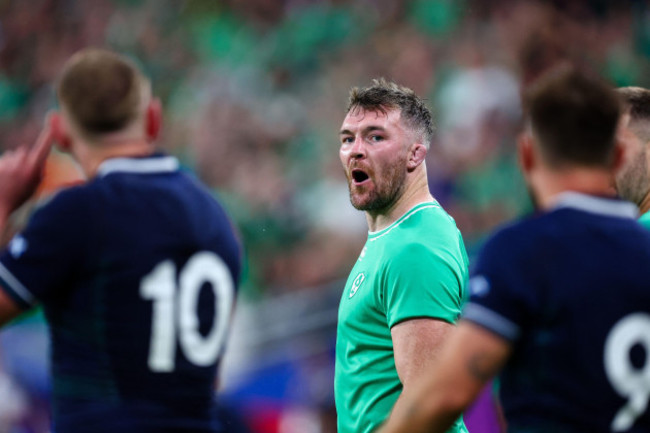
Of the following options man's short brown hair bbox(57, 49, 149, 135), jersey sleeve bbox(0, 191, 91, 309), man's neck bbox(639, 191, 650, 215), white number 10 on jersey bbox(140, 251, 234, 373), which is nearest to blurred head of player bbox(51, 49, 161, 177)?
man's short brown hair bbox(57, 49, 149, 135)

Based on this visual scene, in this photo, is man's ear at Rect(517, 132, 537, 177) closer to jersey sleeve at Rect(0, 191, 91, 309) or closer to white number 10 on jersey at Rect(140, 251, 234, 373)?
white number 10 on jersey at Rect(140, 251, 234, 373)

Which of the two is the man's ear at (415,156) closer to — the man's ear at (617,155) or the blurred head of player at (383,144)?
the blurred head of player at (383,144)

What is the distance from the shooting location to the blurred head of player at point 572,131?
259 centimetres

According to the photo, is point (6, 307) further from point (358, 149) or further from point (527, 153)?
point (358, 149)

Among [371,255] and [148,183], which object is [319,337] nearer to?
[371,255]

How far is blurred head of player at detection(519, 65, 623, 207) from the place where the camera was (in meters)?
2.59

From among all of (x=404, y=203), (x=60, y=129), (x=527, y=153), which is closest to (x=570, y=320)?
(x=527, y=153)

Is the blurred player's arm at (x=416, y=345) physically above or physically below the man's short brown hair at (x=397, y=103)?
below

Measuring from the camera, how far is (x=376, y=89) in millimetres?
4641

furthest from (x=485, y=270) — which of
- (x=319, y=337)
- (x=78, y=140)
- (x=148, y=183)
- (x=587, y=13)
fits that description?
(x=587, y=13)

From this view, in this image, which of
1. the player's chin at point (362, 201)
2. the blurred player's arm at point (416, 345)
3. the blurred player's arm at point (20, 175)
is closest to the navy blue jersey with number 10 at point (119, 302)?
the blurred player's arm at point (20, 175)

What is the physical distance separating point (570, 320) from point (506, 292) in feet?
0.57

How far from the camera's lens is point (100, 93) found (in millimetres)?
3053

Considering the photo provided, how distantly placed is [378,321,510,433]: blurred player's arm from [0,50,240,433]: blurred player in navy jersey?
2.46 feet
